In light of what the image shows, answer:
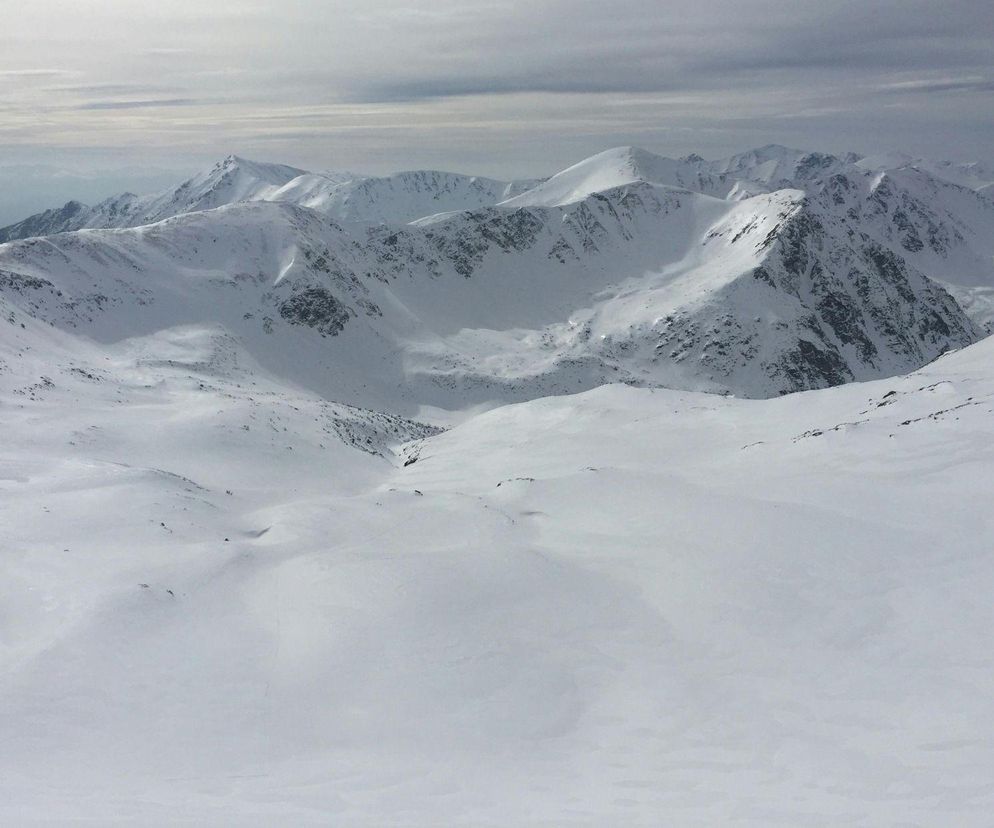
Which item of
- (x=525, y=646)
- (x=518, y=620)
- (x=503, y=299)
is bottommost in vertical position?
(x=525, y=646)

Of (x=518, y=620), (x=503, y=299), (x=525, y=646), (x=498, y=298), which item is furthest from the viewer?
(x=503, y=299)

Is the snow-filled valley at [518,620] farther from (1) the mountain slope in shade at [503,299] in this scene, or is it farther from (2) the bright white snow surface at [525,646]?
(1) the mountain slope in shade at [503,299]

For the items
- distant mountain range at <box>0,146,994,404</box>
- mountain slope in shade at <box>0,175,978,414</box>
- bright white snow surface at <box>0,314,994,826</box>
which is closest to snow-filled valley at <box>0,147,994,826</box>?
bright white snow surface at <box>0,314,994,826</box>

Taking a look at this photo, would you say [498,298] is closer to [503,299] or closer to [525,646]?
[503,299]

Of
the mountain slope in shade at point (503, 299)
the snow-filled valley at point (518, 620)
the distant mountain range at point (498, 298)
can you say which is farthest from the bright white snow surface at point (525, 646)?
the mountain slope in shade at point (503, 299)

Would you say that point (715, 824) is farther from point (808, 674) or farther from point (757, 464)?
point (757, 464)

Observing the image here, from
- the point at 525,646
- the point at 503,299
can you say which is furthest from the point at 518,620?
the point at 503,299

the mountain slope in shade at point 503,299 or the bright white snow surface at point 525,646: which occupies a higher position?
the mountain slope in shade at point 503,299

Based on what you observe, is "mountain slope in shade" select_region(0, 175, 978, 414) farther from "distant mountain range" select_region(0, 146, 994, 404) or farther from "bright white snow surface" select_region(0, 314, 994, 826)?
"bright white snow surface" select_region(0, 314, 994, 826)
